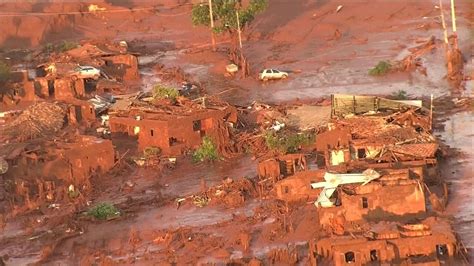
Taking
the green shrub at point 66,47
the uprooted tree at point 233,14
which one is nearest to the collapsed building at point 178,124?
the uprooted tree at point 233,14

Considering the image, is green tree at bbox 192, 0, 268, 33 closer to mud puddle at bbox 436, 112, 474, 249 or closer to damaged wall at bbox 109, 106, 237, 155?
damaged wall at bbox 109, 106, 237, 155

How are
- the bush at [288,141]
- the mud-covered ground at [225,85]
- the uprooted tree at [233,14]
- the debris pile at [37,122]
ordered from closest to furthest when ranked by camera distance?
the mud-covered ground at [225,85] < the bush at [288,141] < the debris pile at [37,122] < the uprooted tree at [233,14]

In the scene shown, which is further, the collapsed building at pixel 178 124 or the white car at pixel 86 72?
the white car at pixel 86 72

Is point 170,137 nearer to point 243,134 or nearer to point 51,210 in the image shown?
point 243,134

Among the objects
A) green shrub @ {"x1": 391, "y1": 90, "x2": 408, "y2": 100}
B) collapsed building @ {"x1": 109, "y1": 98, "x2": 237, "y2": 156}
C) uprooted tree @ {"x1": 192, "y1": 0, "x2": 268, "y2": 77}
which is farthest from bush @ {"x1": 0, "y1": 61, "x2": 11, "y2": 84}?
green shrub @ {"x1": 391, "y1": 90, "x2": 408, "y2": 100}

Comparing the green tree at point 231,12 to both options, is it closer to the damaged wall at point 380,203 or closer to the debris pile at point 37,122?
the debris pile at point 37,122

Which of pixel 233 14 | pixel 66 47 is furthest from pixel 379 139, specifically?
pixel 66 47
